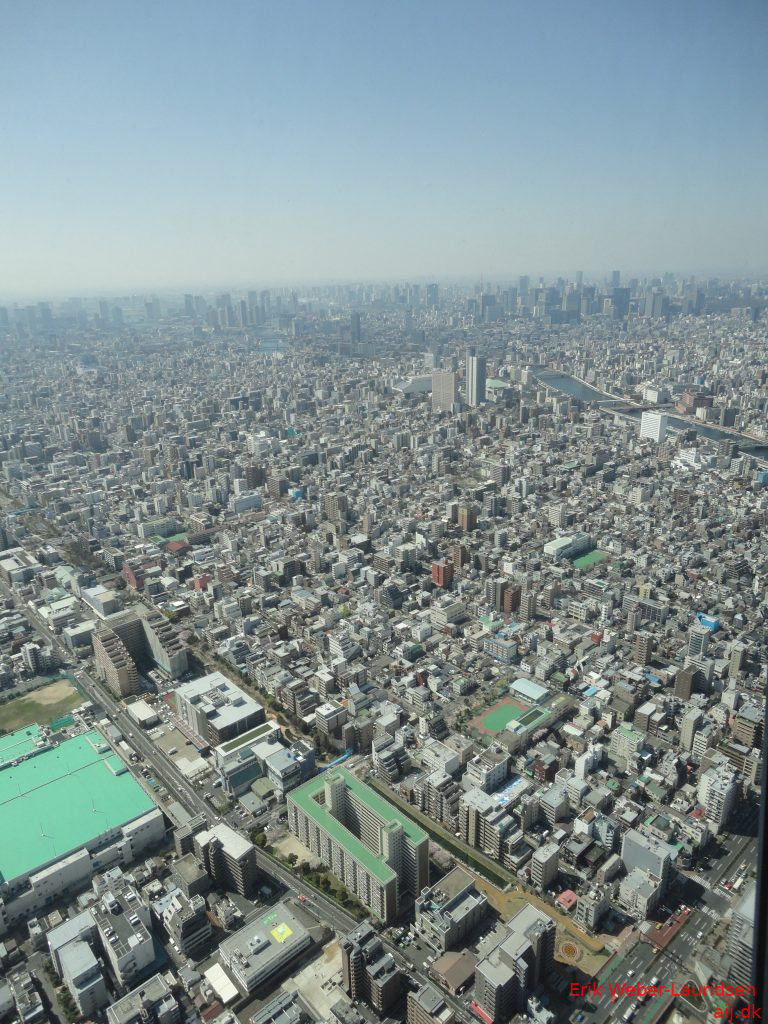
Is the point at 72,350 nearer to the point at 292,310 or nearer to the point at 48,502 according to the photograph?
the point at 292,310

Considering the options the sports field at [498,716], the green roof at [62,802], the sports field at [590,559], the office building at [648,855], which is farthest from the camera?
the sports field at [590,559]

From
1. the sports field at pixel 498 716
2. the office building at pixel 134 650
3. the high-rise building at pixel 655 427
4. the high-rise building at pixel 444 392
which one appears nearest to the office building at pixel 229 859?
the sports field at pixel 498 716

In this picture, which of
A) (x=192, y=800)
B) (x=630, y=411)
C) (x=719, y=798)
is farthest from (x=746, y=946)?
(x=630, y=411)

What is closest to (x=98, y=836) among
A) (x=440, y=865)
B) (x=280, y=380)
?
(x=440, y=865)

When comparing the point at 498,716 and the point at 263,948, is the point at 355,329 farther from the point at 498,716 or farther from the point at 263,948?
the point at 263,948

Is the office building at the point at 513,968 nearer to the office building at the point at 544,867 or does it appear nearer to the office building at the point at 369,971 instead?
the office building at the point at 369,971

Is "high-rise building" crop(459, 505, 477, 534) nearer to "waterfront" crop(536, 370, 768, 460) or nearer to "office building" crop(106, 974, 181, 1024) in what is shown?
"waterfront" crop(536, 370, 768, 460)

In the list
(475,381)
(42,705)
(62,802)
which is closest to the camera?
(62,802)
